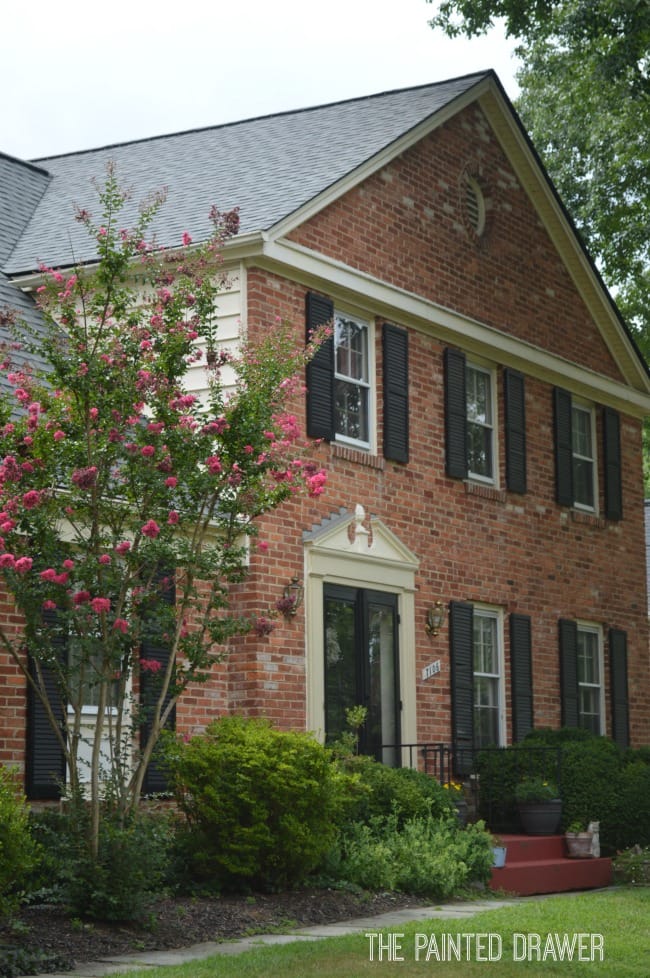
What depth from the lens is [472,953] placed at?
29.3ft

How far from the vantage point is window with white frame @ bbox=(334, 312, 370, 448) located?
50.7ft

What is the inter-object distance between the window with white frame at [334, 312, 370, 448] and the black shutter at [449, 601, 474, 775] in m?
2.40

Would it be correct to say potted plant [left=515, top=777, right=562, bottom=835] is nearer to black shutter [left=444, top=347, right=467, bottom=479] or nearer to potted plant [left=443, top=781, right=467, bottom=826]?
potted plant [left=443, top=781, right=467, bottom=826]

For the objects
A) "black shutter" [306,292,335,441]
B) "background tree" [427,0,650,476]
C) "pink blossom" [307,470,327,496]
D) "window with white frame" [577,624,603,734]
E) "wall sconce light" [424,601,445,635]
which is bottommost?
"window with white frame" [577,624,603,734]

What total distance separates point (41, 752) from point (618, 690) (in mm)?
10404

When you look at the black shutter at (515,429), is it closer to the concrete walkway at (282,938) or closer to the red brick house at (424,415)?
the red brick house at (424,415)

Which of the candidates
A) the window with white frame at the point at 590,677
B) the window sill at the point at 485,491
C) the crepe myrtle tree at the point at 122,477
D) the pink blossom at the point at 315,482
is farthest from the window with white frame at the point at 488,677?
the pink blossom at the point at 315,482

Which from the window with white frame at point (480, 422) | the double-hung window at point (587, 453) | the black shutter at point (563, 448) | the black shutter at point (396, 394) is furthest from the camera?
the double-hung window at point (587, 453)

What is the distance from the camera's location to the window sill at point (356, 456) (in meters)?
15.1

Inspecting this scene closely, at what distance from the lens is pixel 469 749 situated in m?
16.4

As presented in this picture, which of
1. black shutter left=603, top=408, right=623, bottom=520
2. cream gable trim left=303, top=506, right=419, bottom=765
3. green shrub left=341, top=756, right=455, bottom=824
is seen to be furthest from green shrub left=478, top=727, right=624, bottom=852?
black shutter left=603, top=408, right=623, bottom=520

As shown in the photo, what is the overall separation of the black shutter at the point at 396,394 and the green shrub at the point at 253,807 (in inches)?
193

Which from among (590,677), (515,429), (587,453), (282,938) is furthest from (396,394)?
(282,938)

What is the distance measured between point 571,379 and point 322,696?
718cm
